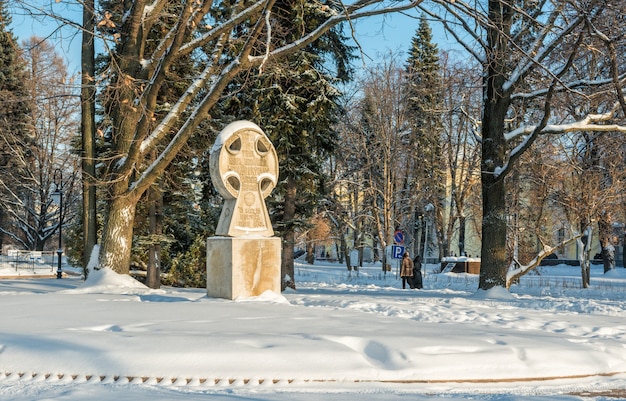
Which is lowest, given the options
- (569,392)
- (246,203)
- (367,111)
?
(569,392)

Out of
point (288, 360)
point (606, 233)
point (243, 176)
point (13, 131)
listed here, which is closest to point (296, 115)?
point (243, 176)

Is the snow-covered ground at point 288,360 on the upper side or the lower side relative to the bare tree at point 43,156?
lower

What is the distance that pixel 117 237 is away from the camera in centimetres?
1357

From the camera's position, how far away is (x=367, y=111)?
136ft

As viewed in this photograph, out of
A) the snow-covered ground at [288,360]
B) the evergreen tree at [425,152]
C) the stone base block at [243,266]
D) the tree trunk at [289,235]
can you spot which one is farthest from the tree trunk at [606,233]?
the snow-covered ground at [288,360]

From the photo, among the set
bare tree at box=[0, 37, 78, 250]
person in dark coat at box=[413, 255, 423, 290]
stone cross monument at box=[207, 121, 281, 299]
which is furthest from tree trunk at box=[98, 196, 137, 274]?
bare tree at box=[0, 37, 78, 250]

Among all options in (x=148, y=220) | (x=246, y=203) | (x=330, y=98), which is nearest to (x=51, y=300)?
(x=246, y=203)

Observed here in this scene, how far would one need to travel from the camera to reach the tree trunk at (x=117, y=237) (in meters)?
13.6

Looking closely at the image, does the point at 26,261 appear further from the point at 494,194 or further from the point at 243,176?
the point at 494,194

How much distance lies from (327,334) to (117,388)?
234 centimetres

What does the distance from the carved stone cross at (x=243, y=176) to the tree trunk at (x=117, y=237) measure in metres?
3.08

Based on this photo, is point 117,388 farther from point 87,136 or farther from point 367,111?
point 367,111

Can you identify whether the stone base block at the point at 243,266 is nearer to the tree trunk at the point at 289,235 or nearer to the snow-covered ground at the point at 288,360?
the snow-covered ground at the point at 288,360

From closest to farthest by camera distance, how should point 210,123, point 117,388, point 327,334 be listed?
point 117,388 → point 327,334 → point 210,123
